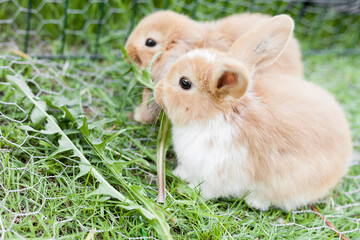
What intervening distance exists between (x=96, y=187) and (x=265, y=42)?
921 mm

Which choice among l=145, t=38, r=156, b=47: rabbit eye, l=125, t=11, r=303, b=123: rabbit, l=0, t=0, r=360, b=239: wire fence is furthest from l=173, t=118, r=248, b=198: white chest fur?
l=145, t=38, r=156, b=47: rabbit eye

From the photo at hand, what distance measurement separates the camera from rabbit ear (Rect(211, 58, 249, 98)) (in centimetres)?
124

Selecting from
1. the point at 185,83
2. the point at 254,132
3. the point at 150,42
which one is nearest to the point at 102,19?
the point at 150,42

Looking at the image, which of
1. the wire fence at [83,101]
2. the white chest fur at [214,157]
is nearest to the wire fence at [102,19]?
the wire fence at [83,101]

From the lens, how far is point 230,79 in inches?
53.9

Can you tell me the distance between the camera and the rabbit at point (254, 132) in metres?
1.48

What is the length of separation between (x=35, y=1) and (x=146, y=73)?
3.50ft

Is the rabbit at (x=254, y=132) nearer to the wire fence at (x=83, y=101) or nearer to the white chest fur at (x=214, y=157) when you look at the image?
the white chest fur at (x=214, y=157)

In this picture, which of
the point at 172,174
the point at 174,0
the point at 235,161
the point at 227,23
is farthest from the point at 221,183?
the point at 174,0

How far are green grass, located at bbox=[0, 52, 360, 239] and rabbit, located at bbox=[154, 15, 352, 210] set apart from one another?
112 millimetres

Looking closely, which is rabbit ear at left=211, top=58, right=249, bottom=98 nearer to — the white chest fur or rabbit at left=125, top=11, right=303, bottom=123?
the white chest fur

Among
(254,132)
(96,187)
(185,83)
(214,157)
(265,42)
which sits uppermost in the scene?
(265,42)

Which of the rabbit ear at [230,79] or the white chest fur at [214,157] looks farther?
the white chest fur at [214,157]

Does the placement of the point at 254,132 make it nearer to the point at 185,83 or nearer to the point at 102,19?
the point at 185,83
